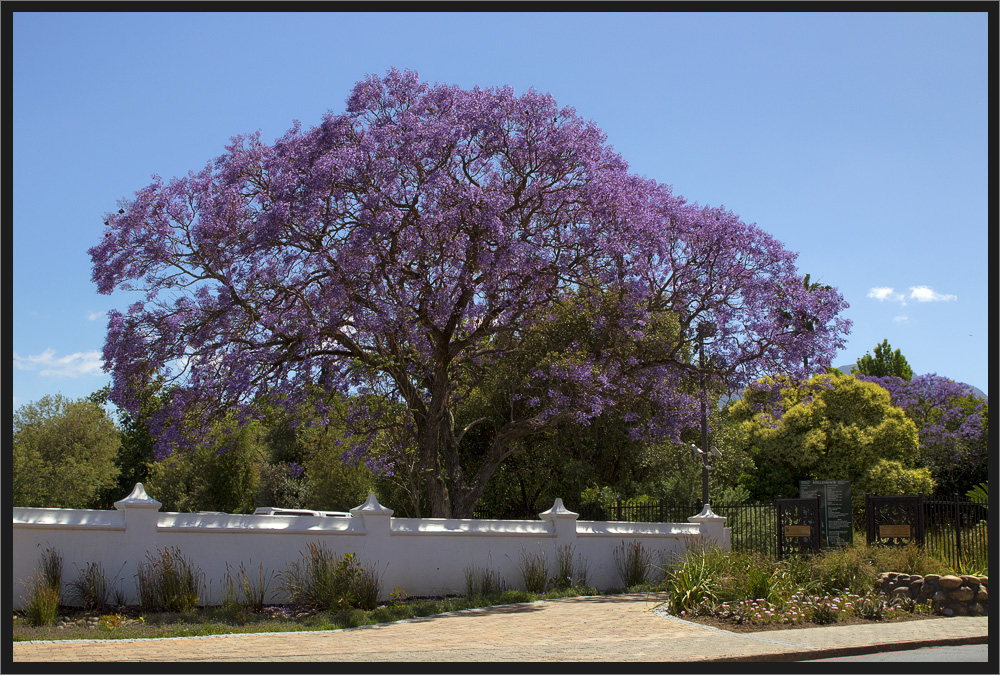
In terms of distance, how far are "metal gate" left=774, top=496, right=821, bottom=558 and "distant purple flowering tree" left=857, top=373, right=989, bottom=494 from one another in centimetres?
2219

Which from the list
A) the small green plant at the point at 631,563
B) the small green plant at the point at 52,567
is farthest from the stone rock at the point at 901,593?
the small green plant at the point at 52,567

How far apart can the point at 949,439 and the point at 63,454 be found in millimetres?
44612

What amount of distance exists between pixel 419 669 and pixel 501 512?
1961 centimetres

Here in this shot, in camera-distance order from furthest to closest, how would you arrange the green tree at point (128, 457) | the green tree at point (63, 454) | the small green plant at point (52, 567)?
the green tree at point (128, 457)
the green tree at point (63, 454)
the small green plant at point (52, 567)

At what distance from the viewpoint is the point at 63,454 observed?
48.8m

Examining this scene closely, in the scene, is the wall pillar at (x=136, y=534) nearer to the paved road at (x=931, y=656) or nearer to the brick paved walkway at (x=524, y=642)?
the brick paved walkway at (x=524, y=642)

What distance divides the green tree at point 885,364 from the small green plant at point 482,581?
39.2m

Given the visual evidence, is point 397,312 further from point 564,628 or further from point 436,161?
point 564,628

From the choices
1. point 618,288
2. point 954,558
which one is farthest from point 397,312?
point 954,558

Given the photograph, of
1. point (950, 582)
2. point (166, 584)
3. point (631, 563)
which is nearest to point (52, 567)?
point (166, 584)

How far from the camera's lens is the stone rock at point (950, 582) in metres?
12.6

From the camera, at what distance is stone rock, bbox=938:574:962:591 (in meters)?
12.6

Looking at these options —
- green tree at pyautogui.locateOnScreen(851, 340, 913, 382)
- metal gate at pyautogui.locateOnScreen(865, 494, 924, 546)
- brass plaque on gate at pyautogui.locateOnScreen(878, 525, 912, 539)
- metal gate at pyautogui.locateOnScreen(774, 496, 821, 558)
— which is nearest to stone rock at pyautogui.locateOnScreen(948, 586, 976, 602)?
metal gate at pyautogui.locateOnScreen(865, 494, 924, 546)

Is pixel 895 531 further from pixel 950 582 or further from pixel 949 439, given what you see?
pixel 949 439
